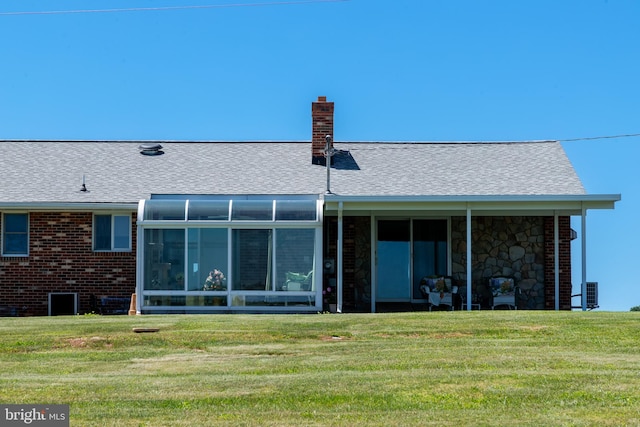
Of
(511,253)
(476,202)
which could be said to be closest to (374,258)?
(511,253)

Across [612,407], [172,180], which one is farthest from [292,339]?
[172,180]

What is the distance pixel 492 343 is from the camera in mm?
14156

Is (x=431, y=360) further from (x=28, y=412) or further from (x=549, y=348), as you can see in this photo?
(x=28, y=412)

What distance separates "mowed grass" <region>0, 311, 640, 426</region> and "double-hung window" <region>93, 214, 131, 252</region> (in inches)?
176

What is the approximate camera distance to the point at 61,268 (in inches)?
866

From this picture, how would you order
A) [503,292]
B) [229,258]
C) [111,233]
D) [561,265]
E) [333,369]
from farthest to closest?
[561,265]
[111,233]
[503,292]
[229,258]
[333,369]

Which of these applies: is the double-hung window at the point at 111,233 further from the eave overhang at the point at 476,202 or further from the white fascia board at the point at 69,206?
the eave overhang at the point at 476,202

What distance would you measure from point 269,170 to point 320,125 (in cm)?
194

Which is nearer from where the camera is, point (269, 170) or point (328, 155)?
point (328, 155)

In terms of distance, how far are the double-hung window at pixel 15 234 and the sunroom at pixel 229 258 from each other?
3273mm

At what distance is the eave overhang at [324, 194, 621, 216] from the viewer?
19.9 metres

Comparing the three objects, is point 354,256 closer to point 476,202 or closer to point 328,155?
point 328,155

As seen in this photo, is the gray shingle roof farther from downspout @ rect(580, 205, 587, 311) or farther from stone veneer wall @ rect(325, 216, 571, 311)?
downspout @ rect(580, 205, 587, 311)

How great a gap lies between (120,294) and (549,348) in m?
11.2
